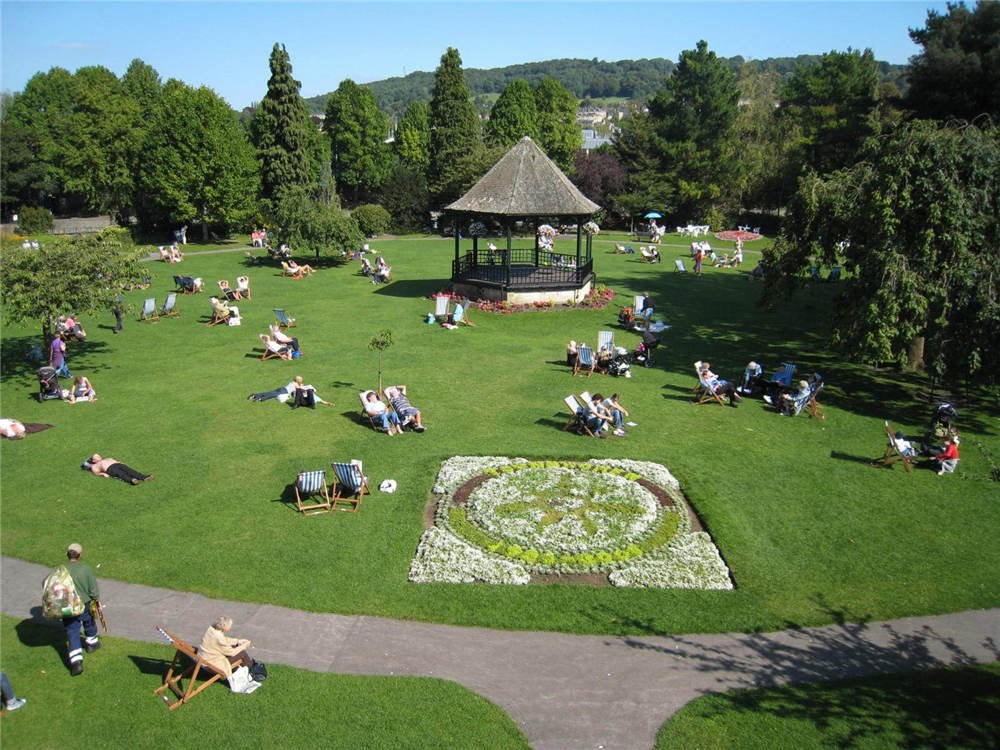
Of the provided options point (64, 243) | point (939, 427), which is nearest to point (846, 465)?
point (939, 427)

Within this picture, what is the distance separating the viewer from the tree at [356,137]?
75.8 meters

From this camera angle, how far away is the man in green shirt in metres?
9.43

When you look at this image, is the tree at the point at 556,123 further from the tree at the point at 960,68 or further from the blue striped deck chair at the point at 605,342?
the blue striped deck chair at the point at 605,342

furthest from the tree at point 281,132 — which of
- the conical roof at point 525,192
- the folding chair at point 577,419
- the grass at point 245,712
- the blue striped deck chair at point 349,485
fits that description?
the grass at point 245,712

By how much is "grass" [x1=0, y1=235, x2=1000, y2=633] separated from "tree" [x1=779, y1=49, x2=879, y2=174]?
28945mm

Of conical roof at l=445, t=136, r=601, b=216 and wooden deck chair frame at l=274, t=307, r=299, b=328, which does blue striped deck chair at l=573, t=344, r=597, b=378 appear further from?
wooden deck chair frame at l=274, t=307, r=299, b=328

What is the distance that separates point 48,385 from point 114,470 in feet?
20.8

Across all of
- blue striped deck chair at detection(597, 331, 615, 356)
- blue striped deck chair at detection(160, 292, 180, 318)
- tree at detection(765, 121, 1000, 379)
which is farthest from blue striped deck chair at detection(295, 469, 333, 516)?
blue striped deck chair at detection(160, 292, 180, 318)

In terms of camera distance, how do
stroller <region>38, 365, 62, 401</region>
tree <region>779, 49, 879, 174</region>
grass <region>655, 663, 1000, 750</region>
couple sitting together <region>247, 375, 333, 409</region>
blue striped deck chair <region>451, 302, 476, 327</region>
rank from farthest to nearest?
tree <region>779, 49, 879, 174</region> < blue striped deck chair <region>451, 302, 476, 327</region> < stroller <region>38, 365, 62, 401</region> < couple sitting together <region>247, 375, 333, 409</region> < grass <region>655, 663, 1000, 750</region>

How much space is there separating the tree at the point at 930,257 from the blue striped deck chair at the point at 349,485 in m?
12.8

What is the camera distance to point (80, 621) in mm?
9602

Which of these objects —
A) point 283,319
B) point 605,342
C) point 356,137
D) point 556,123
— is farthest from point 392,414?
point 356,137

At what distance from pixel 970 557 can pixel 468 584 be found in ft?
28.5

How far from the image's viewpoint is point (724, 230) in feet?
210
